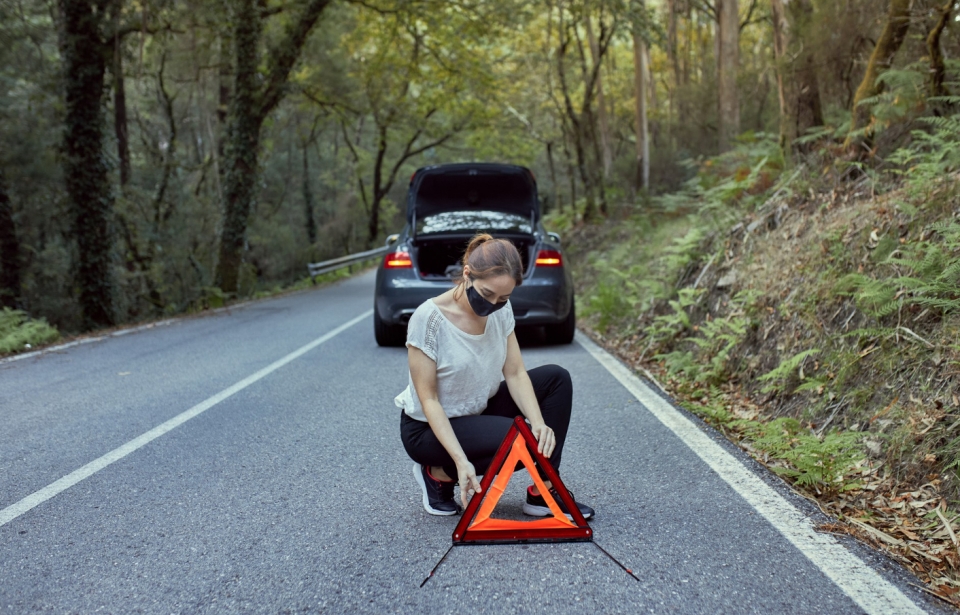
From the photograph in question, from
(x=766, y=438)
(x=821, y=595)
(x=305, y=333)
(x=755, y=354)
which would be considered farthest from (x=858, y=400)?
(x=305, y=333)

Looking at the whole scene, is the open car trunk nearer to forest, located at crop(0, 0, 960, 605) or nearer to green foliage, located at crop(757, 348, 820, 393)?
forest, located at crop(0, 0, 960, 605)

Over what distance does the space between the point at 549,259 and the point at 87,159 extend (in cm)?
1024

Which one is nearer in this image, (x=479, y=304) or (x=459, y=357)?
(x=479, y=304)

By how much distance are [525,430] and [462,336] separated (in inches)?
20.7

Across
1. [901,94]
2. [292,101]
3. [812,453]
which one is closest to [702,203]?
[901,94]

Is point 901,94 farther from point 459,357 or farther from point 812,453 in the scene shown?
point 459,357

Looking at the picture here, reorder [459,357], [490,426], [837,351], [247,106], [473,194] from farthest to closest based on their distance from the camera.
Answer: [247,106]
[473,194]
[837,351]
[490,426]
[459,357]

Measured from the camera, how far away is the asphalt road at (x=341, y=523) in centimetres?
310

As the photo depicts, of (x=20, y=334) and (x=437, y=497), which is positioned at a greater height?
(x=20, y=334)

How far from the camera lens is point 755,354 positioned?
705cm

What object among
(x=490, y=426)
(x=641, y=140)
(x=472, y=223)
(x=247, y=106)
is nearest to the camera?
(x=490, y=426)

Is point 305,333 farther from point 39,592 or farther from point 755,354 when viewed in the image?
point 39,592

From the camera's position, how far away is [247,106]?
18.8 meters

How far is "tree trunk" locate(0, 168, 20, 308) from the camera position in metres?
16.3
